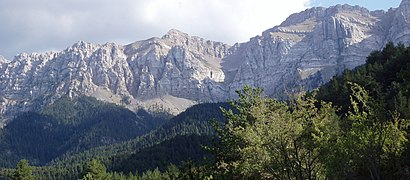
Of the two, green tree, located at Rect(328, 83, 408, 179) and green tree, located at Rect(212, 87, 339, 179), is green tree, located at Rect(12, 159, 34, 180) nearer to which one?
green tree, located at Rect(212, 87, 339, 179)

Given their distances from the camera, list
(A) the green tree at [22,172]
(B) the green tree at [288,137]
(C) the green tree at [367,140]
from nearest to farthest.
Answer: (B) the green tree at [288,137] < (C) the green tree at [367,140] < (A) the green tree at [22,172]

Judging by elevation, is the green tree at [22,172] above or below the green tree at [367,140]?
below

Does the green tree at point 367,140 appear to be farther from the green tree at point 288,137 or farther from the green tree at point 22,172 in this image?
the green tree at point 22,172

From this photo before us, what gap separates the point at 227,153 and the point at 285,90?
865 cm

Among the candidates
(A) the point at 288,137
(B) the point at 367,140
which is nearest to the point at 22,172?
(A) the point at 288,137

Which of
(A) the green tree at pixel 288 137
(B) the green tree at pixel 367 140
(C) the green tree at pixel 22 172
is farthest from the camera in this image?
(C) the green tree at pixel 22 172

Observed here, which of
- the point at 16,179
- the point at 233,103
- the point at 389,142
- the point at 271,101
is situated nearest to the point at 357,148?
the point at 389,142

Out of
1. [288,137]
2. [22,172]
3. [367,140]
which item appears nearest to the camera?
[288,137]

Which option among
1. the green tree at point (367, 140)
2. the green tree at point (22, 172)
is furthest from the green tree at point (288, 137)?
the green tree at point (22, 172)

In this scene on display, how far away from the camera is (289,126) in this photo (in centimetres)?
2364

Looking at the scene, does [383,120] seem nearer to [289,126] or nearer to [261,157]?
[289,126]

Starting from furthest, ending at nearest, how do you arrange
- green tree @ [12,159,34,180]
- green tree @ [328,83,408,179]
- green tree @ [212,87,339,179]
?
green tree @ [12,159,34,180], green tree @ [328,83,408,179], green tree @ [212,87,339,179]

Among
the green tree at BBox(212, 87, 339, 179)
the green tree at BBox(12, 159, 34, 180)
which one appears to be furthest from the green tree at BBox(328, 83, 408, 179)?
the green tree at BBox(12, 159, 34, 180)

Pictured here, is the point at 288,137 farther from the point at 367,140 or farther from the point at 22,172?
the point at 22,172
